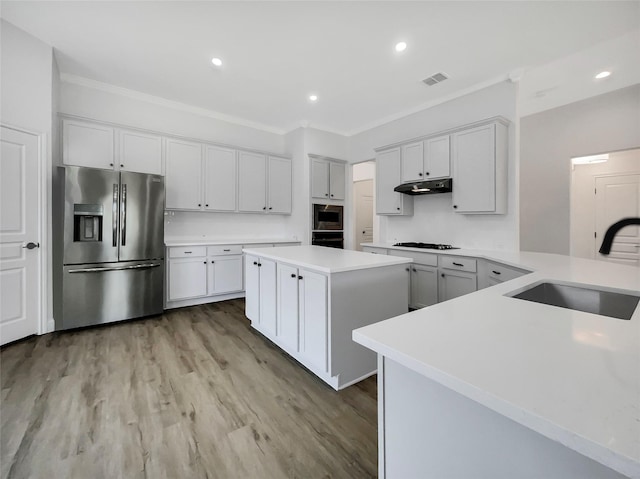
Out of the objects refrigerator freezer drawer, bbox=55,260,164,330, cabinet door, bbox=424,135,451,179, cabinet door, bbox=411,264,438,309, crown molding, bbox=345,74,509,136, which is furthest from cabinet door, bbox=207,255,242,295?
crown molding, bbox=345,74,509,136

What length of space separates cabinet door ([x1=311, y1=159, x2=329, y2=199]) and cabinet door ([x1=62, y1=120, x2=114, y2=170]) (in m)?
2.89

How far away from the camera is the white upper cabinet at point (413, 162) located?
12.4 ft

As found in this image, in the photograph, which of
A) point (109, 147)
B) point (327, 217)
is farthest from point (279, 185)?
point (109, 147)

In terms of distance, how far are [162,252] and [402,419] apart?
352 cm

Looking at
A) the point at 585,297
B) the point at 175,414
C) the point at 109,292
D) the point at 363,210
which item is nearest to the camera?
the point at 585,297

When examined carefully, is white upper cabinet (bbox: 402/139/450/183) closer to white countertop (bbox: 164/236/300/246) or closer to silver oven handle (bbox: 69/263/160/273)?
white countertop (bbox: 164/236/300/246)

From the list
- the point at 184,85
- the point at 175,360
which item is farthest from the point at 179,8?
the point at 175,360

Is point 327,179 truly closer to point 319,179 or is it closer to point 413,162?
point 319,179

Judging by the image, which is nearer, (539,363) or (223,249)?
(539,363)

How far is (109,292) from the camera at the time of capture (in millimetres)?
3131

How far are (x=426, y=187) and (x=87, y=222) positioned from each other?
408cm

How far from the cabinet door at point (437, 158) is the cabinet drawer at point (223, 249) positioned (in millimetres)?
2973

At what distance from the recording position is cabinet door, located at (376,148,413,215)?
412 centimetres

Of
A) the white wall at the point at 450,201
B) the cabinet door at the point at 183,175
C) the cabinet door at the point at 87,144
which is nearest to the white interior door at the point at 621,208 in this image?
the white wall at the point at 450,201
